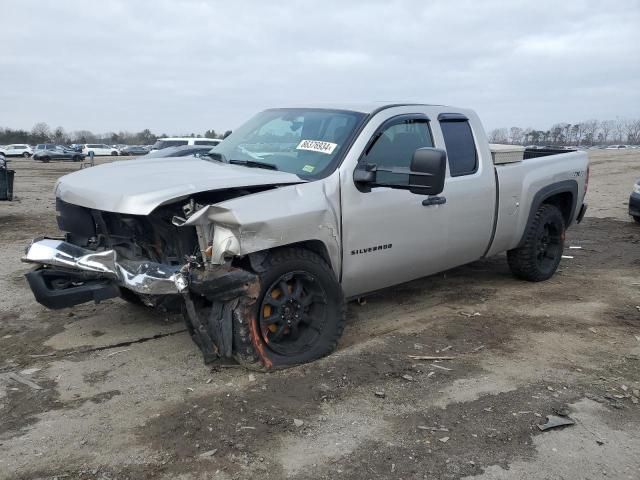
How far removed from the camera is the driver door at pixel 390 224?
4.25m

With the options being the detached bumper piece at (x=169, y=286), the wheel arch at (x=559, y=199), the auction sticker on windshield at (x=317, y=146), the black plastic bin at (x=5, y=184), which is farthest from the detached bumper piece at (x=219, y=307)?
the black plastic bin at (x=5, y=184)

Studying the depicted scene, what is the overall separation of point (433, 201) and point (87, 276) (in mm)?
2771

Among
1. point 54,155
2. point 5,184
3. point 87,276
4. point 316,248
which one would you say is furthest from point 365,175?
Answer: point 54,155

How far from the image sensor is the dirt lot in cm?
289

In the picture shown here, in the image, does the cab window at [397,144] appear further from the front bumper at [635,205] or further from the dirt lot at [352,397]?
the front bumper at [635,205]

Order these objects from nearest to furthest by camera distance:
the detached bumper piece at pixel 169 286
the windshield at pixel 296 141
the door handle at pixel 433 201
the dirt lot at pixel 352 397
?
the dirt lot at pixel 352 397
the detached bumper piece at pixel 169 286
the windshield at pixel 296 141
the door handle at pixel 433 201

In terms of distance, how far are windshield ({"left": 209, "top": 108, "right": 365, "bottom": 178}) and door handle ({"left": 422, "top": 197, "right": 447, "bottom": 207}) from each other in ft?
2.88

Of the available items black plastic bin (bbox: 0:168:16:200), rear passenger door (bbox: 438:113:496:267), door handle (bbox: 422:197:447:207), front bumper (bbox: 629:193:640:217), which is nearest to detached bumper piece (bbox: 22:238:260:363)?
door handle (bbox: 422:197:447:207)

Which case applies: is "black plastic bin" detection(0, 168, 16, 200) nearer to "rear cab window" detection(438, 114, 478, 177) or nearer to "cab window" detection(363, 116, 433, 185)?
"cab window" detection(363, 116, 433, 185)

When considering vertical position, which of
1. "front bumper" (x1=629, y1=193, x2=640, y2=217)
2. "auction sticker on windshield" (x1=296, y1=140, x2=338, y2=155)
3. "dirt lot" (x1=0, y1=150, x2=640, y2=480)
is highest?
"auction sticker on windshield" (x1=296, y1=140, x2=338, y2=155)

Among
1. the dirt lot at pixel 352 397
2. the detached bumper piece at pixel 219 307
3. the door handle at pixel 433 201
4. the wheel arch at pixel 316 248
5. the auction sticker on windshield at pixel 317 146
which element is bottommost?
the dirt lot at pixel 352 397

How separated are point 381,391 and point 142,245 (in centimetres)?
196

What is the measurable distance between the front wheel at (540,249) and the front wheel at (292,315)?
2.94m

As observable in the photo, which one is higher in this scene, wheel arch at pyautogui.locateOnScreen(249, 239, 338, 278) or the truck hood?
the truck hood
